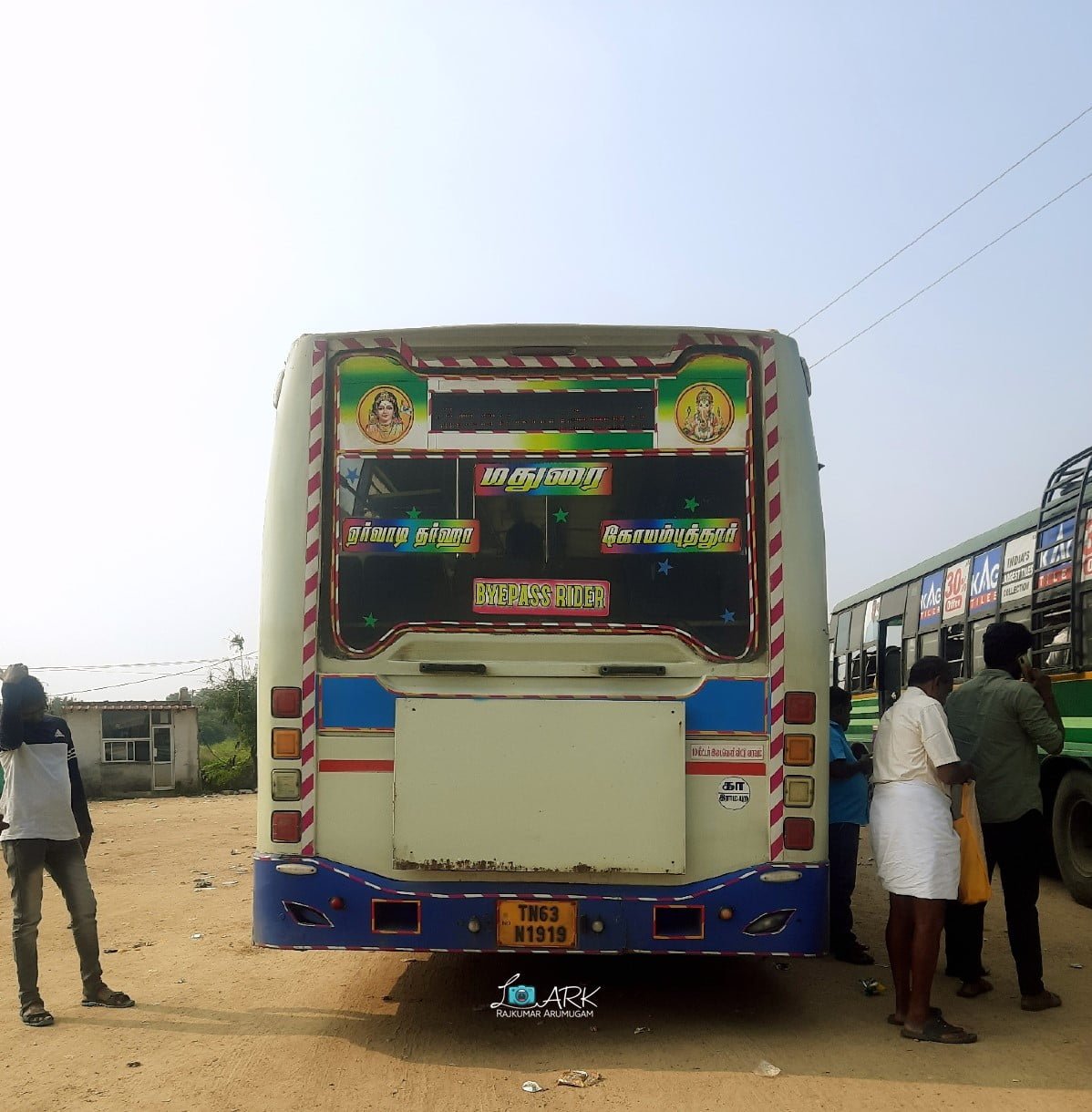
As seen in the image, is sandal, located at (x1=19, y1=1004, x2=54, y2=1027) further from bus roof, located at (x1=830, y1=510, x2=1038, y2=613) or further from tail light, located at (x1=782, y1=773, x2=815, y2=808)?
bus roof, located at (x1=830, y1=510, x2=1038, y2=613)

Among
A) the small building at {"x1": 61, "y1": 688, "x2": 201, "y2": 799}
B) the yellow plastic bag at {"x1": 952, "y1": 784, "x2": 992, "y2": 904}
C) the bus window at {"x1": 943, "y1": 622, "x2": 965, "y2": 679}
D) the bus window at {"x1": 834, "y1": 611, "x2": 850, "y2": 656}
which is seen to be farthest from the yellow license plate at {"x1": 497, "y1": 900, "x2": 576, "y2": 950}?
the small building at {"x1": 61, "y1": 688, "x2": 201, "y2": 799}

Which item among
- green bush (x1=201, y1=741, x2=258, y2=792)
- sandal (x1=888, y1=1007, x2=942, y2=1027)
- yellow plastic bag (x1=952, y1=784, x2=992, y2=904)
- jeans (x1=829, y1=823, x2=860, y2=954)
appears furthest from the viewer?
green bush (x1=201, y1=741, x2=258, y2=792)

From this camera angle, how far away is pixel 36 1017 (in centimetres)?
622

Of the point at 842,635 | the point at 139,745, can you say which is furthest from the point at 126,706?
the point at 842,635

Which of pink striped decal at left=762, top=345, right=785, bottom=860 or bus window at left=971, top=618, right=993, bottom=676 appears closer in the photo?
pink striped decal at left=762, top=345, right=785, bottom=860

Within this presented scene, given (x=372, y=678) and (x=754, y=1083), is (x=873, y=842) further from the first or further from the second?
(x=372, y=678)

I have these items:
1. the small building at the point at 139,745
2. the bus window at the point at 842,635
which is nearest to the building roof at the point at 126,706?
the small building at the point at 139,745

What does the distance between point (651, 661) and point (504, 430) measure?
4.16 ft

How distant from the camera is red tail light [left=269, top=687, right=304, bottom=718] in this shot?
5.64 metres

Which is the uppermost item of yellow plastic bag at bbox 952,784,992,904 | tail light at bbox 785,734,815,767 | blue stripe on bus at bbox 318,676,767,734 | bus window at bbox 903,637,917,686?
bus window at bbox 903,637,917,686

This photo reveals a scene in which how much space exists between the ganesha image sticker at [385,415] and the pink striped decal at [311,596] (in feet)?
0.70

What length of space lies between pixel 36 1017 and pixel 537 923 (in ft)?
8.88

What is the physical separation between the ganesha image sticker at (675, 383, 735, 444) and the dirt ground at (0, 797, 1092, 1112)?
2.78m

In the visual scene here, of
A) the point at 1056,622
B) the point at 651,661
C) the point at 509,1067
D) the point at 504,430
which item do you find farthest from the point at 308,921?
the point at 1056,622
